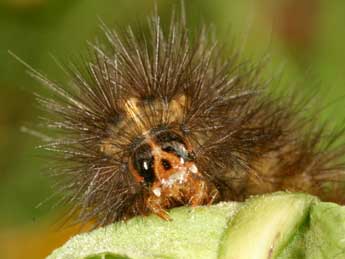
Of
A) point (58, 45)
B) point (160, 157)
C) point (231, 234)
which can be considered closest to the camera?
point (231, 234)

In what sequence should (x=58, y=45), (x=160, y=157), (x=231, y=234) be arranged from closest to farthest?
(x=231, y=234), (x=160, y=157), (x=58, y=45)

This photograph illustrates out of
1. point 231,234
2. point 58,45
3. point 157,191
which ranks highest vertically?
point 58,45

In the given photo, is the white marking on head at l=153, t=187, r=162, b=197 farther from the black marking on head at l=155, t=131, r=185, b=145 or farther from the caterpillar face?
the black marking on head at l=155, t=131, r=185, b=145

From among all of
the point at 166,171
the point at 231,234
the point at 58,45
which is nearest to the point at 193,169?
the point at 166,171

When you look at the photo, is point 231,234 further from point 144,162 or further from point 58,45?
point 58,45

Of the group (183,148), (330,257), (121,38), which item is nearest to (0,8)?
(121,38)

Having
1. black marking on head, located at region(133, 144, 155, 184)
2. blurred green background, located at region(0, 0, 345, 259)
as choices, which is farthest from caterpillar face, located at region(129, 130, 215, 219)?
blurred green background, located at region(0, 0, 345, 259)
